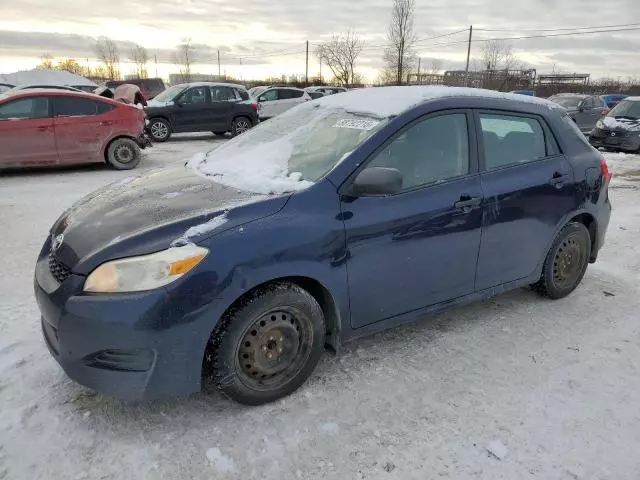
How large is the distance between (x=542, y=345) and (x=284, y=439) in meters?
1.95

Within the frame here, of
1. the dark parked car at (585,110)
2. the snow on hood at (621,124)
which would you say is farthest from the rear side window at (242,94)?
the snow on hood at (621,124)

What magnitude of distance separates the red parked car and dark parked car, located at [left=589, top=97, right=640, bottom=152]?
38.7 feet

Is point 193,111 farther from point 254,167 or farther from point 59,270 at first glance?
point 59,270

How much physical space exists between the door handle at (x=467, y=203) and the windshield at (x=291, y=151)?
70cm

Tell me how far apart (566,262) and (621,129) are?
449 inches

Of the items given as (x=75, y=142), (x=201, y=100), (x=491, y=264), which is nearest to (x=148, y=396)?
(x=491, y=264)

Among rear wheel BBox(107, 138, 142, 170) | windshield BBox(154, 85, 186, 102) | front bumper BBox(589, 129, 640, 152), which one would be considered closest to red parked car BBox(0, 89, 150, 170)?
rear wheel BBox(107, 138, 142, 170)

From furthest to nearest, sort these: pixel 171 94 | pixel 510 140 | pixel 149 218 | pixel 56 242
Result: pixel 171 94, pixel 510 140, pixel 56 242, pixel 149 218

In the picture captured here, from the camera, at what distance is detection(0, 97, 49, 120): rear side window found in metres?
8.88

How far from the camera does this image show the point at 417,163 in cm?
324

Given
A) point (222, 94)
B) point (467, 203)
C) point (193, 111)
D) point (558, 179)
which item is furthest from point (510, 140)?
point (222, 94)

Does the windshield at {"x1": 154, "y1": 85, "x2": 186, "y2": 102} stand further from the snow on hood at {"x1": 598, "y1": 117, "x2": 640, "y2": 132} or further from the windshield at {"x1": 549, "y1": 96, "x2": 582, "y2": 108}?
the windshield at {"x1": 549, "y1": 96, "x2": 582, "y2": 108}

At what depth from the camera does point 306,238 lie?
2.70m

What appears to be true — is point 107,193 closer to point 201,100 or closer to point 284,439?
point 284,439
